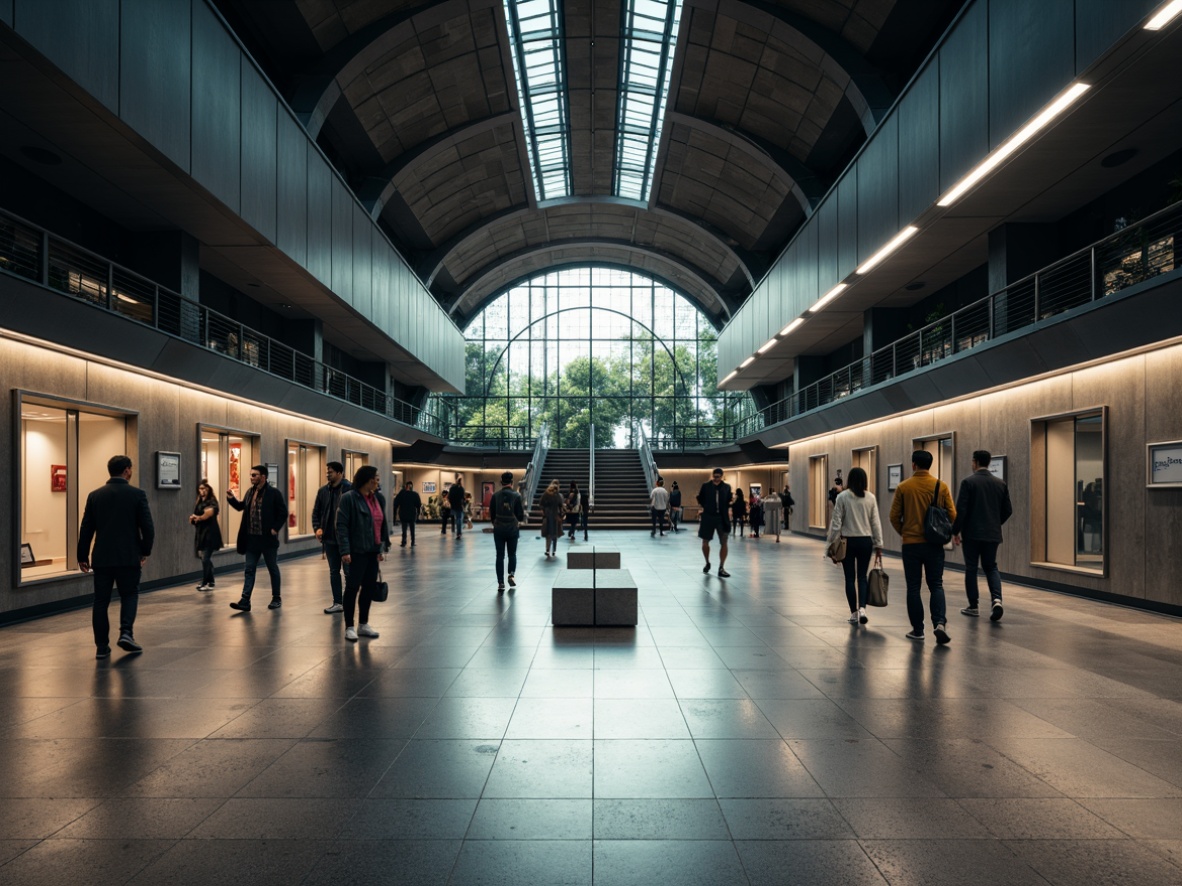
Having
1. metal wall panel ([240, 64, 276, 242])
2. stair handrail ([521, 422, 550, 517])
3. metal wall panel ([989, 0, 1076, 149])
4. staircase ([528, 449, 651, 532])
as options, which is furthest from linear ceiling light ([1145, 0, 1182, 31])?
staircase ([528, 449, 651, 532])

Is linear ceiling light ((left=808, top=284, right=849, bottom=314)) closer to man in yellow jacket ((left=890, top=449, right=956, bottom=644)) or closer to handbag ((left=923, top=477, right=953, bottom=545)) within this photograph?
man in yellow jacket ((left=890, top=449, right=956, bottom=644))

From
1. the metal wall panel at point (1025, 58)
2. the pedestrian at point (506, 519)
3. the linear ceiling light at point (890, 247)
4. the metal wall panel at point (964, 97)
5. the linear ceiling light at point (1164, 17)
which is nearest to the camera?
the linear ceiling light at point (1164, 17)

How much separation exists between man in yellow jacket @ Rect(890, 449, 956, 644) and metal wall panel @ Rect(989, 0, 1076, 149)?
515 centimetres

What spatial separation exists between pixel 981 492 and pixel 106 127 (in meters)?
11.4


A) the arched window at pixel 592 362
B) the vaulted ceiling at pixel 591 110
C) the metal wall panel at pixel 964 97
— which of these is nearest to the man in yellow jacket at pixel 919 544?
the metal wall panel at pixel 964 97

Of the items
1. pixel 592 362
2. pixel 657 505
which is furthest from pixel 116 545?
pixel 592 362

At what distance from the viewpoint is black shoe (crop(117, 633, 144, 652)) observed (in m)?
7.20

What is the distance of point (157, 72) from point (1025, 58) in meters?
11.3

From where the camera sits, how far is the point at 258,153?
13844 mm

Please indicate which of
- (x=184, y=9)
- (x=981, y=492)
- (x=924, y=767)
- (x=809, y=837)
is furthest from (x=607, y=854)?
(x=184, y=9)

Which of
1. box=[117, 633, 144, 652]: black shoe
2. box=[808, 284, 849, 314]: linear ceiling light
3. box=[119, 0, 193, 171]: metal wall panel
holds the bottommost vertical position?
box=[117, 633, 144, 652]: black shoe

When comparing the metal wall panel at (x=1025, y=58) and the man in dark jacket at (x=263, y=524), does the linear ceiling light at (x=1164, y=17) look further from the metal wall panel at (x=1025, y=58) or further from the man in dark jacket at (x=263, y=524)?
the man in dark jacket at (x=263, y=524)

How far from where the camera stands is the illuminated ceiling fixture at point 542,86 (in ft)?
69.4

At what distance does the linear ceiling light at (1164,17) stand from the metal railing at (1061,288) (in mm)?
1991
